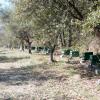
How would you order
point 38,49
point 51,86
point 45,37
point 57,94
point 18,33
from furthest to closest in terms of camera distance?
point 38,49, point 18,33, point 45,37, point 51,86, point 57,94

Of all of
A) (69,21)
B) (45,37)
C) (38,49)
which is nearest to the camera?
Result: (69,21)

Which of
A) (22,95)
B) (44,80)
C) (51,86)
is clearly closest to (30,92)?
(22,95)

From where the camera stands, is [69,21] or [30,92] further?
[69,21]

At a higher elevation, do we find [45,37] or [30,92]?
[45,37]

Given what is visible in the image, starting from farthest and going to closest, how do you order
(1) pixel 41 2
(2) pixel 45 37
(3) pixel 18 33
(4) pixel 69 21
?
(3) pixel 18 33
(2) pixel 45 37
(4) pixel 69 21
(1) pixel 41 2

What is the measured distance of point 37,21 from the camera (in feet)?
83.7

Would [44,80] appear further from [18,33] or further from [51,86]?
[18,33]

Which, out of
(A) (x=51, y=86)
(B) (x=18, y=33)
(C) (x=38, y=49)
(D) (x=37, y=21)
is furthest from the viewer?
(C) (x=38, y=49)

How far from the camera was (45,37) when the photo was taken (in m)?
28.2

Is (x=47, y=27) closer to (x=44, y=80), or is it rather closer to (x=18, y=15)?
(x=18, y=15)

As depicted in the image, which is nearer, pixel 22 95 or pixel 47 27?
pixel 22 95

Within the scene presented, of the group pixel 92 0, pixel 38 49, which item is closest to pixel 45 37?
pixel 92 0

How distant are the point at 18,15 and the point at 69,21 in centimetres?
345

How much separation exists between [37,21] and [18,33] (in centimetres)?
3033
